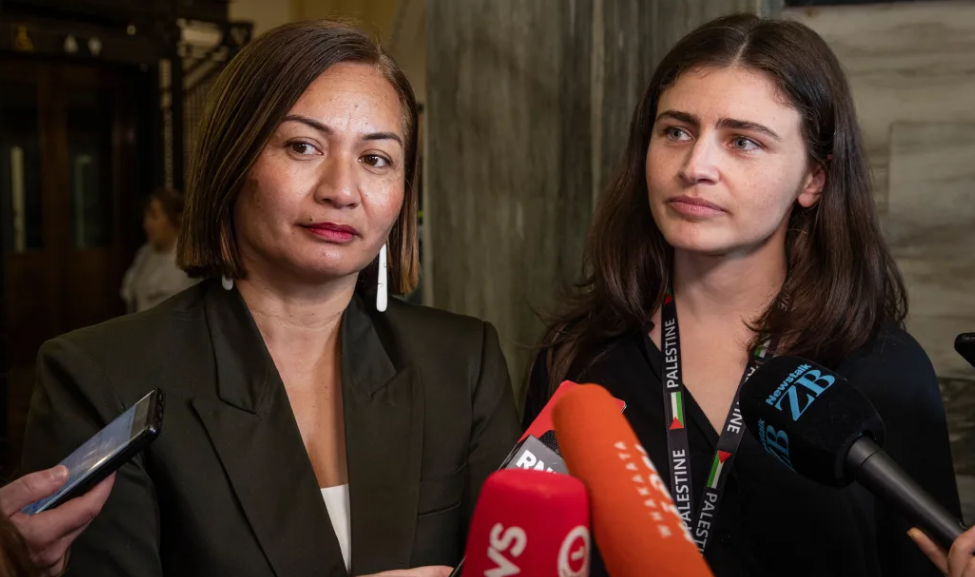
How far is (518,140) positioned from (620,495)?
1.98m

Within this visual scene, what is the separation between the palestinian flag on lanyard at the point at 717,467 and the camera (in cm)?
172

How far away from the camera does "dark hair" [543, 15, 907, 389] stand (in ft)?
5.99

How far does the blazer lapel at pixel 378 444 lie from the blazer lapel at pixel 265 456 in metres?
0.06

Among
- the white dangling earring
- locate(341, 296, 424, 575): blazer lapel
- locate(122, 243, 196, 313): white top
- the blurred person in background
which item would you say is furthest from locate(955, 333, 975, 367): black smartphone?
the blurred person in background

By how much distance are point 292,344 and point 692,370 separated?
717mm

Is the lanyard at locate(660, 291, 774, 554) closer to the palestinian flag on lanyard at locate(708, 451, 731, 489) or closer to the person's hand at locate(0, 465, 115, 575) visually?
the palestinian flag on lanyard at locate(708, 451, 731, 489)

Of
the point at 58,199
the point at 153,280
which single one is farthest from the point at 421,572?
the point at 58,199

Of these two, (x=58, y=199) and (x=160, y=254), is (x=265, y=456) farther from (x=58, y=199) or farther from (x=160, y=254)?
(x=58, y=199)

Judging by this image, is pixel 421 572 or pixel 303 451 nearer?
pixel 421 572

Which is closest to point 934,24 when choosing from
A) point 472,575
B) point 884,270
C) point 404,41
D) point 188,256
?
point 884,270

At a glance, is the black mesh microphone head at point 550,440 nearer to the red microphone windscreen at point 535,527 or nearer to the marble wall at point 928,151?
the red microphone windscreen at point 535,527

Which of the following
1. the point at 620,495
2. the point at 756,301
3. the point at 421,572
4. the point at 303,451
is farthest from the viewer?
the point at 756,301

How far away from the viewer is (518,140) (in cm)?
276

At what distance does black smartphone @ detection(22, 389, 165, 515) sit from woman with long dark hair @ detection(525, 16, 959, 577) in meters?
0.92
